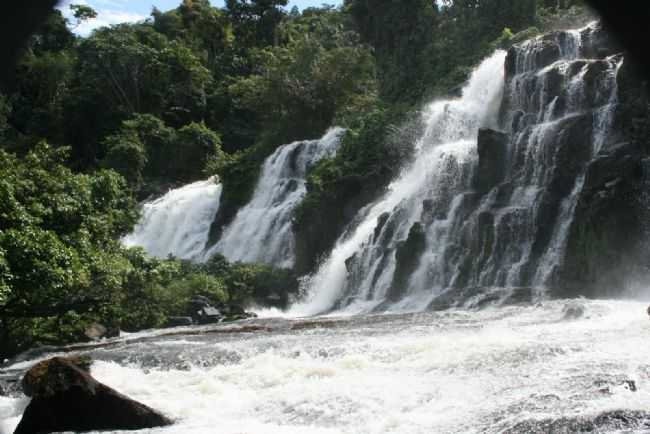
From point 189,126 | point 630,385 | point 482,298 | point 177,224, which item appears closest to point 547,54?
point 482,298

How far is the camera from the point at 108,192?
60.3 ft

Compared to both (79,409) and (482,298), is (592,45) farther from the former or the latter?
(79,409)

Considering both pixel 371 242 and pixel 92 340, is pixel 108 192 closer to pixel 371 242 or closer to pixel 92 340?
pixel 92 340

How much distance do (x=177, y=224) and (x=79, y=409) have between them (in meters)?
27.7

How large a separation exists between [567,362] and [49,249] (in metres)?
9.01

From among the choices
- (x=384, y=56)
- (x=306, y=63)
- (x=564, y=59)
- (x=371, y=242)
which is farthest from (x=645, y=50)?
(x=384, y=56)

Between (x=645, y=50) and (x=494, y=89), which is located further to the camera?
(x=494, y=89)

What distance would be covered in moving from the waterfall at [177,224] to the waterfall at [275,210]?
8.40ft

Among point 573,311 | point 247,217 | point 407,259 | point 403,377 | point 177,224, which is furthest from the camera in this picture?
point 177,224

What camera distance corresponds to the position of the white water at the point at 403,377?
891cm

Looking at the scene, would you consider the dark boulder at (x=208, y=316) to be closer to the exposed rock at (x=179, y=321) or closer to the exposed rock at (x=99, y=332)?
the exposed rock at (x=179, y=321)

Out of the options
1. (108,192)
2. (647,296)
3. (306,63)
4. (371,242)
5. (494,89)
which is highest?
(306,63)

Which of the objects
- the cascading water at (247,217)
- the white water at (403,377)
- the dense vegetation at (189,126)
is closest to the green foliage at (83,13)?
the dense vegetation at (189,126)

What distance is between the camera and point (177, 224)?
122ft
